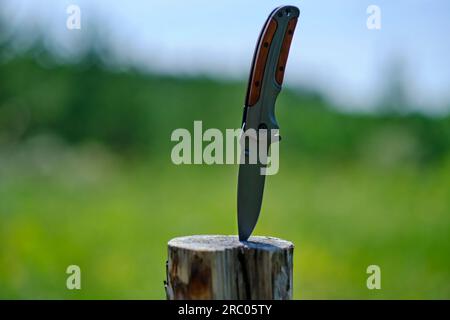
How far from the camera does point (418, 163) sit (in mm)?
8602

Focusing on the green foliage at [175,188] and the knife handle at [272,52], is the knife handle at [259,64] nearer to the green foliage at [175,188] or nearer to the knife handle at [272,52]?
the knife handle at [272,52]

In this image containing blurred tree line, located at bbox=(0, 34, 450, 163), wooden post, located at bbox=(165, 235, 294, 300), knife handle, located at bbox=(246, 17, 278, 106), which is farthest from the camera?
blurred tree line, located at bbox=(0, 34, 450, 163)

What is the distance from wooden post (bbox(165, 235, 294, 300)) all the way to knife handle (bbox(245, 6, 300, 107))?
59 centimetres

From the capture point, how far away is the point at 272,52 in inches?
96.1

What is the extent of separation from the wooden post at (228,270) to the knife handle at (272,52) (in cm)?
59

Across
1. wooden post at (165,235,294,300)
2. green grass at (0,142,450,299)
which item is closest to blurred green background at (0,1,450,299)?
green grass at (0,142,450,299)

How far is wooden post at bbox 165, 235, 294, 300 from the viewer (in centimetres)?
227

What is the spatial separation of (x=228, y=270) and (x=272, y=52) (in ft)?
2.89
